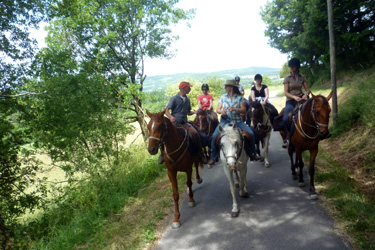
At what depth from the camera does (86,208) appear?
22.0ft

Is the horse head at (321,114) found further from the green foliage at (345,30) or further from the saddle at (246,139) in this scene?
the green foliage at (345,30)

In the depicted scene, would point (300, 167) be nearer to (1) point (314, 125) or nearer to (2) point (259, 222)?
(1) point (314, 125)

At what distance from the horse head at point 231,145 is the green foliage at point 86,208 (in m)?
2.33

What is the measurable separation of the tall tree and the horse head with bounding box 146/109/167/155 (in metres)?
8.64

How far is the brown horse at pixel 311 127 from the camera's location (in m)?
4.66

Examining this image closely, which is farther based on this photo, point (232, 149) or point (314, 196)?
point (314, 196)

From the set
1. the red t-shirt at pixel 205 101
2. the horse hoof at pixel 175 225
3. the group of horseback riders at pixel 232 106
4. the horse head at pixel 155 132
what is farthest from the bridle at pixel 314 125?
the red t-shirt at pixel 205 101

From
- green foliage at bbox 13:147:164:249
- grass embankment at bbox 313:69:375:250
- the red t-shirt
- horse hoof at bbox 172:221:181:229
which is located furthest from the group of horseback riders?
the red t-shirt

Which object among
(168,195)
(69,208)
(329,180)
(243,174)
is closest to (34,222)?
(69,208)

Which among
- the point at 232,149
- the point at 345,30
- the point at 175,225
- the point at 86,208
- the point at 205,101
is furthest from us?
the point at 345,30

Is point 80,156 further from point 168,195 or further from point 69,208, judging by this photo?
point 168,195

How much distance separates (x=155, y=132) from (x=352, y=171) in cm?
561

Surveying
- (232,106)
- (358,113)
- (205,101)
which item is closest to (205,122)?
(205,101)

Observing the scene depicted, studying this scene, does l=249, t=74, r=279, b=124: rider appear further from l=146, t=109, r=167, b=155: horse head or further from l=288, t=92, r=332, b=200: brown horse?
l=146, t=109, r=167, b=155: horse head
